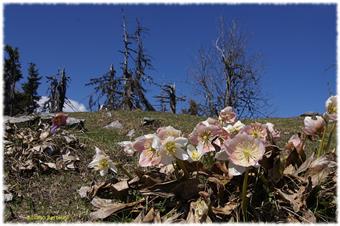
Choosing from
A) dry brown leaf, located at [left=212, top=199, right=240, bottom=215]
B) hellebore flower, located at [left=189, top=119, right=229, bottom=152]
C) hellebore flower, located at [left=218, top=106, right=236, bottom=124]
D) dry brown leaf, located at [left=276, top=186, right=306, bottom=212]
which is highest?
hellebore flower, located at [left=218, top=106, right=236, bottom=124]

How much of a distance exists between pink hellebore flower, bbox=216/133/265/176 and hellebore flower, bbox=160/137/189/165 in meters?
0.26

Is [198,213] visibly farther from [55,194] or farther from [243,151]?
[55,194]

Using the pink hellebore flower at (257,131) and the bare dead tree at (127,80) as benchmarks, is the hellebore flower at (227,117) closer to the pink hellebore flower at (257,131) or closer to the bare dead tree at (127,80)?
the pink hellebore flower at (257,131)

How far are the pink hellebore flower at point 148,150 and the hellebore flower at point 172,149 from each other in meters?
0.04

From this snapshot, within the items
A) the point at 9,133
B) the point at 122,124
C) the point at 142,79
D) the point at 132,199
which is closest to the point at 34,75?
the point at 142,79

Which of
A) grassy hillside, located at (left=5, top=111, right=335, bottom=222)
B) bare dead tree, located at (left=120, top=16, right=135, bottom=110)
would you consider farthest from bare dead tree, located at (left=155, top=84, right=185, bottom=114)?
grassy hillside, located at (left=5, top=111, right=335, bottom=222)

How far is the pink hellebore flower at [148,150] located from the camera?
2600 mm

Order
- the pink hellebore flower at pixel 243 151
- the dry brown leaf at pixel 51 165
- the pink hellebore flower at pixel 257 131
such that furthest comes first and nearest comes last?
the dry brown leaf at pixel 51 165, the pink hellebore flower at pixel 257 131, the pink hellebore flower at pixel 243 151

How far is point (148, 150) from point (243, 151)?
569mm

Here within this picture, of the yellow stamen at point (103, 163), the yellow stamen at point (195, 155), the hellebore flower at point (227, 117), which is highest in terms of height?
the hellebore flower at point (227, 117)

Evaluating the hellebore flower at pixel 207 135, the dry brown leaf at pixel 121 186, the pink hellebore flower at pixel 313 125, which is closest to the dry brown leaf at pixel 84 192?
the dry brown leaf at pixel 121 186

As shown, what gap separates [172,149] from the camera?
2549 mm

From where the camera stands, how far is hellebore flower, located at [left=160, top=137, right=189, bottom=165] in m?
2.54

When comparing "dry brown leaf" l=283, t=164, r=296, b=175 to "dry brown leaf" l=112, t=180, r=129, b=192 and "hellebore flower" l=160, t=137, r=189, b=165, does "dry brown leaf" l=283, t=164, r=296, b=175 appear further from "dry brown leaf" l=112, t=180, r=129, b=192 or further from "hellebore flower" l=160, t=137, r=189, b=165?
"dry brown leaf" l=112, t=180, r=129, b=192
